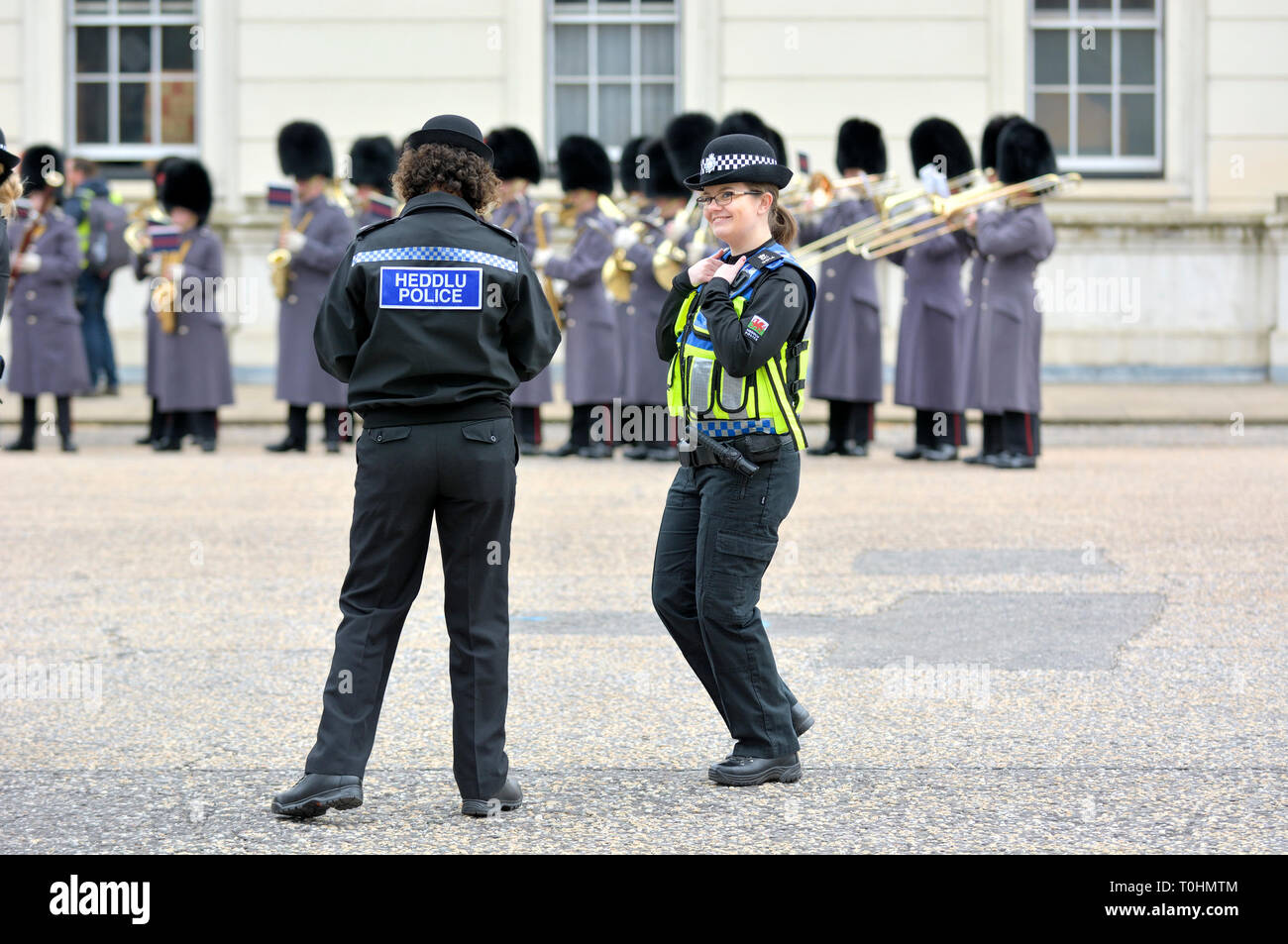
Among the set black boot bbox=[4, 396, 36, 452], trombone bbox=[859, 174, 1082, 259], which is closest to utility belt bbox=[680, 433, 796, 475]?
trombone bbox=[859, 174, 1082, 259]

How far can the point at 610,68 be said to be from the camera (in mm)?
19703

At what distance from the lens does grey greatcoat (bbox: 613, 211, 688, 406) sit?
13.6m

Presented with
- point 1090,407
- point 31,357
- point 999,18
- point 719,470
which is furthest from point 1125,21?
point 719,470

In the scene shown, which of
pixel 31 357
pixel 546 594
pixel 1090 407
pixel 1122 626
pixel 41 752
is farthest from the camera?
pixel 1090 407

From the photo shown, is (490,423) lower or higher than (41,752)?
higher

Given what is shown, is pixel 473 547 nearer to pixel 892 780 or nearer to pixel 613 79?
pixel 892 780

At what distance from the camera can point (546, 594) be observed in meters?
7.86

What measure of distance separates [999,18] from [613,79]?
11.6 ft

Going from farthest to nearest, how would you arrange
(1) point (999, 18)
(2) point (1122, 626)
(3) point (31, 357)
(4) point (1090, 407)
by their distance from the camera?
1. (1) point (999, 18)
2. (4) point (1090, 407)
3. (3) point (31, 357)
4. (2) point (1122, 626)

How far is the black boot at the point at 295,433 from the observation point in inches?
548

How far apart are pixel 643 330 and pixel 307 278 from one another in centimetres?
234

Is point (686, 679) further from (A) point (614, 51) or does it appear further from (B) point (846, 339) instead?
(A) point (614, 51)

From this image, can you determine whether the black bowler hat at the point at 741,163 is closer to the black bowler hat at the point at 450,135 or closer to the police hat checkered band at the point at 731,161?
the police hat checkered band at the point at 731,161

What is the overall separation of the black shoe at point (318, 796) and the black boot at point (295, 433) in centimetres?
934
